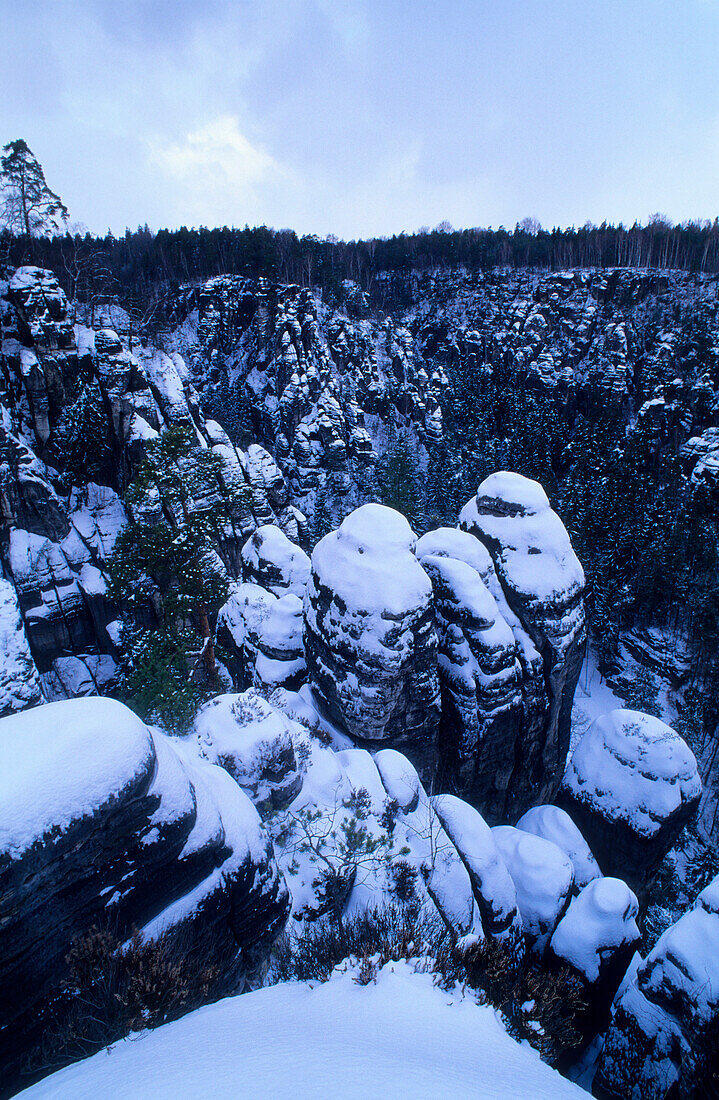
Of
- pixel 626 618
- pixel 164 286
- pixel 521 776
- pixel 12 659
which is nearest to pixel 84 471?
pixel 12 659

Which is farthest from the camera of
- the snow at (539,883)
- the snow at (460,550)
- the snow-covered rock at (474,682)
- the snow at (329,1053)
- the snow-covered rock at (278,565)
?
the snow-covered rock at (278,565)

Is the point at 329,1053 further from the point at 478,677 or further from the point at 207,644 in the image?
the point at 207,644

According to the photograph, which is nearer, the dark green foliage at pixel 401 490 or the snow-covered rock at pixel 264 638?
the snow-covered rock at pixel 264 638

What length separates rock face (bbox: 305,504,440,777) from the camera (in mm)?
14250

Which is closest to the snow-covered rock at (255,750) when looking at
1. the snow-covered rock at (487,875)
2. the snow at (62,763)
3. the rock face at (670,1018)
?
the snow at (62,763)

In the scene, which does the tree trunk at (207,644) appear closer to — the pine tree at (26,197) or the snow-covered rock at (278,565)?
the snow-covered rock at (278,565)

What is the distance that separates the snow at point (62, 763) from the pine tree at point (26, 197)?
50.5 meters

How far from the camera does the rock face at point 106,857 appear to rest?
18.0 ft

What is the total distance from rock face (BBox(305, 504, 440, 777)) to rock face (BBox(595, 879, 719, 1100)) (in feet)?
23.1

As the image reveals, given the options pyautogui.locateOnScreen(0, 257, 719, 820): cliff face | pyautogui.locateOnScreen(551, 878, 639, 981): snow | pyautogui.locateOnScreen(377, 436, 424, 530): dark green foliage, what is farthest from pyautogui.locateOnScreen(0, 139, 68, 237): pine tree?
pyautogui.locateOnScreen(551, 878, 639, 981): snow

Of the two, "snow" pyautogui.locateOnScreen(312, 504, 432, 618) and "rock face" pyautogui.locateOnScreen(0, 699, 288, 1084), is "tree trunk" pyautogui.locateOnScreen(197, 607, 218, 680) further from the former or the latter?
"rock face" pyautogui.locateOnScreen(0, 699, 288, 1084)

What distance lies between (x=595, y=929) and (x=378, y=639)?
898cm

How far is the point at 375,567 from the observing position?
580 inches

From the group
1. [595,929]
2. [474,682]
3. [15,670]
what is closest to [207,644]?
[15,670]
